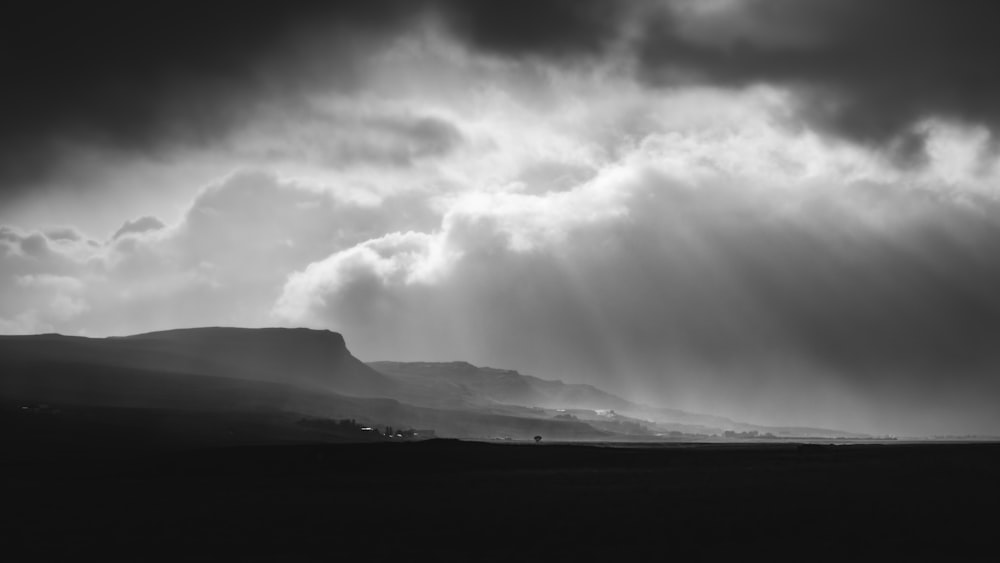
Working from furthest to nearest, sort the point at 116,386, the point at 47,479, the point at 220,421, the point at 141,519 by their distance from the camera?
the point at 116,386, the point at 220,421, the point at 47,479, the point at 141,519

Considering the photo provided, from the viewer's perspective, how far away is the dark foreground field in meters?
27.5

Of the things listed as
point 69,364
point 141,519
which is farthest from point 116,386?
point 141,519

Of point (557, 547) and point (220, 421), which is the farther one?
point (220, 421)

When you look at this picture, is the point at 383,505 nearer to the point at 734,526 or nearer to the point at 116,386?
the point at 734,526

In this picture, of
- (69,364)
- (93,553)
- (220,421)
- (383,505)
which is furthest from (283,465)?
(69,364)

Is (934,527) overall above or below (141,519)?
above

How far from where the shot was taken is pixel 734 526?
107ft

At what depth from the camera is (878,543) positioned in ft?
93.8

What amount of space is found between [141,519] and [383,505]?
455 inches

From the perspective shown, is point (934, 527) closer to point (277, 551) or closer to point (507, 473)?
point (277, 551)

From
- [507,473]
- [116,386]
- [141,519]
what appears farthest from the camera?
[116,386]

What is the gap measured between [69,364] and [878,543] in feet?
661

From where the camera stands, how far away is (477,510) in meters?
38.3

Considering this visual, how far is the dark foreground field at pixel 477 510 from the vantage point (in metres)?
27.5
